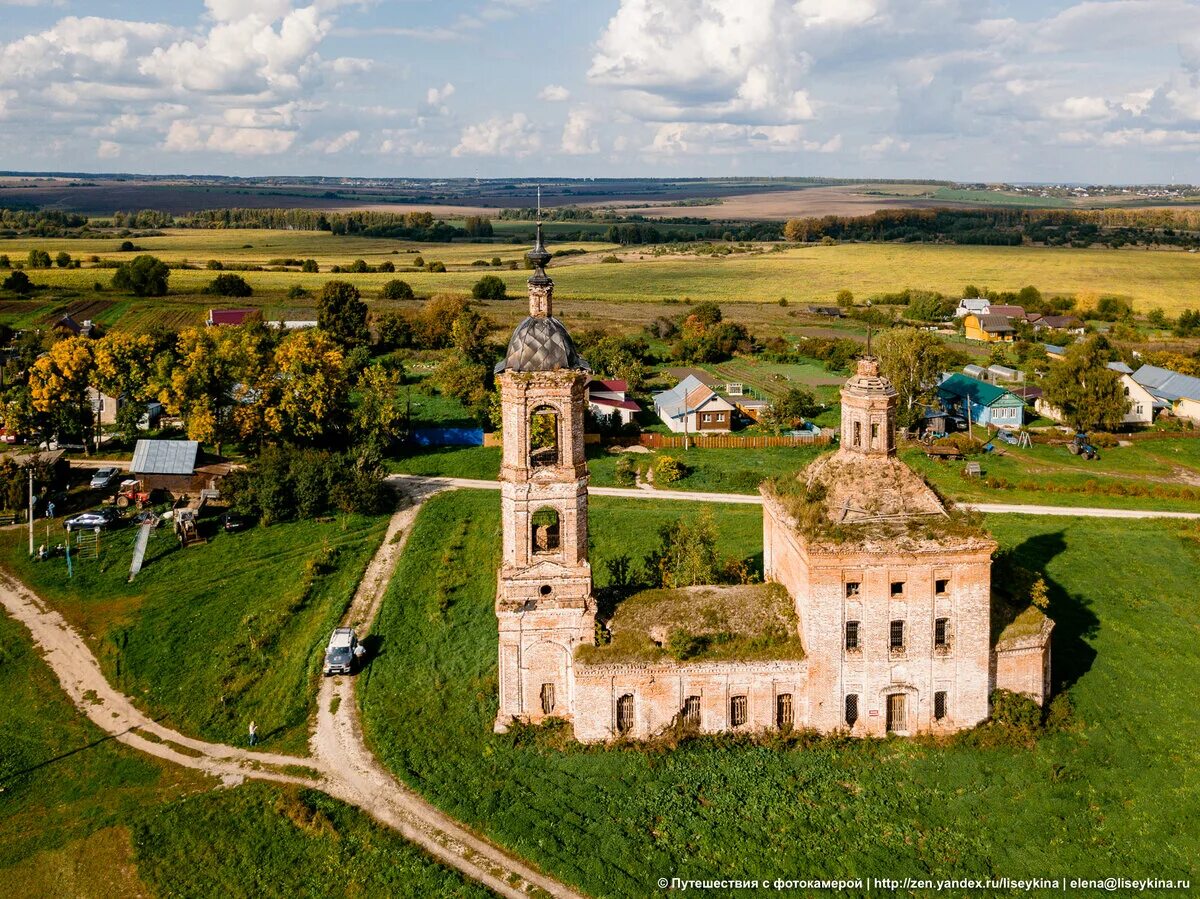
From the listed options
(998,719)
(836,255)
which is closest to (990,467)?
(998,719)

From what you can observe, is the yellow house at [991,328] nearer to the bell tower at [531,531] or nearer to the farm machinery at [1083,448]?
the farm machinery at [1083,448]

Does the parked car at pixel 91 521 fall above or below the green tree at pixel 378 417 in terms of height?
below

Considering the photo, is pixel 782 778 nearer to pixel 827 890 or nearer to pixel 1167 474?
pixel 827 890

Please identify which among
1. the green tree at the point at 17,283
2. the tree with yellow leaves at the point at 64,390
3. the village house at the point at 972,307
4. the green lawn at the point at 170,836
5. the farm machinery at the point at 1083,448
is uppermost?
the green tree at the point at 17,283

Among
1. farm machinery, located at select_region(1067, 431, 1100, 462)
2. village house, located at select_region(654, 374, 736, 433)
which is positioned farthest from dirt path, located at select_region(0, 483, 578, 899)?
farm machinery, located at select_region(1067, 431, 1100, 462)

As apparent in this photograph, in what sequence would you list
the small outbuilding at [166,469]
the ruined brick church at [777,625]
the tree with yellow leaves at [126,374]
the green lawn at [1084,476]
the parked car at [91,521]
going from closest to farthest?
the ruined brick church at [777,625], the parked car at [91,521], the small outbuilding at [166,469], the green lawn at [1084,476], the tree with yellow leaves at [126,374]

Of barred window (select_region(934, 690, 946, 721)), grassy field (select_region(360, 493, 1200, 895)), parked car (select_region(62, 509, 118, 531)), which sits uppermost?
parked car (select_region(62, 509, 118, 531))

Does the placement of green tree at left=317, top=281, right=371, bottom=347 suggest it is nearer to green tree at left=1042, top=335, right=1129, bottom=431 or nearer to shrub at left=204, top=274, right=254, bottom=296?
shrub at left=204, top=274, right=254, bottom=296

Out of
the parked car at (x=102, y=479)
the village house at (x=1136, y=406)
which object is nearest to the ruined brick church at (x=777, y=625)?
the parked car at (x=102, y=479)
